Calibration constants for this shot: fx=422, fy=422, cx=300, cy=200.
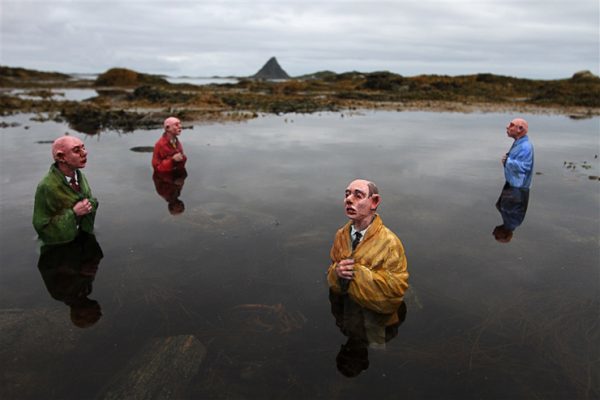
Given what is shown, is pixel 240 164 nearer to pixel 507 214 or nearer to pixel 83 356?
pixel 507 214

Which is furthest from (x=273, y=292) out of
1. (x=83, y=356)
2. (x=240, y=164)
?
(x=240, y=164)

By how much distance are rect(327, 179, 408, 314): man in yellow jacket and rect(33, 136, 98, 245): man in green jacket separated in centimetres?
434

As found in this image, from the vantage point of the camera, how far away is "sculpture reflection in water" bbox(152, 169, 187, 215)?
9.71 metres

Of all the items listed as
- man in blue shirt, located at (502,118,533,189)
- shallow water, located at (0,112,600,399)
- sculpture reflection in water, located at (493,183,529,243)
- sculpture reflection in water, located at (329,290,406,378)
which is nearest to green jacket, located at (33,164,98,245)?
shallow water, located at (0,112,600,399)

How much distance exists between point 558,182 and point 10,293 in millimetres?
13158

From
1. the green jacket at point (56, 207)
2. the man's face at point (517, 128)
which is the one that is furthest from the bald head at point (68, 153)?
the man's face at point (517, 128)

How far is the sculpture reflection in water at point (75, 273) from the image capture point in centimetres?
552

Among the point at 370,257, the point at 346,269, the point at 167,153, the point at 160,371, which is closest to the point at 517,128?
the point at 370,257

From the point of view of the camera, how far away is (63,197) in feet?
22.2

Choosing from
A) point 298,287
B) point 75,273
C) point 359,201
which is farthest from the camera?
point 75,273

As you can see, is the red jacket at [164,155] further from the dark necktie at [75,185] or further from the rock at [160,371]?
the rock at [160,371]

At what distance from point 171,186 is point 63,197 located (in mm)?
4568

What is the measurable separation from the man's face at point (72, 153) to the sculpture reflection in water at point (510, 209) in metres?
7.43

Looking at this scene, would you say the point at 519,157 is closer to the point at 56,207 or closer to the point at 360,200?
the point at 360,200
